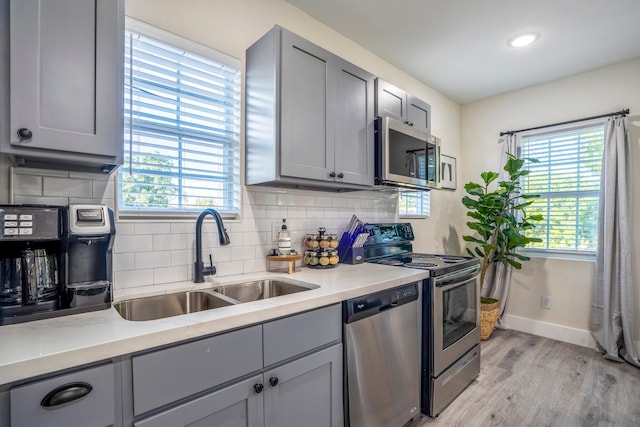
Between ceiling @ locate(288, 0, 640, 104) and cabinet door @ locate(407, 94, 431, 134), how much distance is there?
18.0 inches

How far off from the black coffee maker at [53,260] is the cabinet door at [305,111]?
0.88m

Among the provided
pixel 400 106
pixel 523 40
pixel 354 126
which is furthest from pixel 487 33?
pixel 354 126

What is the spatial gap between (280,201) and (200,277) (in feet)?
2.34

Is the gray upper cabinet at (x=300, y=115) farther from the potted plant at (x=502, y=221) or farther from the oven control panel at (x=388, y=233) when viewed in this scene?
the potted plant at (x=502, y=221)

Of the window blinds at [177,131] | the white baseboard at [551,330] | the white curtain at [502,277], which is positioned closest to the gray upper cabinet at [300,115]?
the window blinds at [177,131]

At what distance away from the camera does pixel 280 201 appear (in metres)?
2.08

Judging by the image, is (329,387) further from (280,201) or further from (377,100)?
(377,100)

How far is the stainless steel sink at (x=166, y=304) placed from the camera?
4.47ft

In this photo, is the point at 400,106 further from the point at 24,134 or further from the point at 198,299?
the point at 24,134

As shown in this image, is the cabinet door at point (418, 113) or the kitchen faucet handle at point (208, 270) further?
the cabinet door at point (418, 113)

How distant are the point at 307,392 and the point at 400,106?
2070mm

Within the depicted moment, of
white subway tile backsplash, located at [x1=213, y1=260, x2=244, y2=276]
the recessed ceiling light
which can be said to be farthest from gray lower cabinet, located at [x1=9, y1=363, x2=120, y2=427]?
the recessed ceiling light

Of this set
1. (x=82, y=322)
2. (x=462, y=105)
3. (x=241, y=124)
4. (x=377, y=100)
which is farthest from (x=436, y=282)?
(x=462, y=105)

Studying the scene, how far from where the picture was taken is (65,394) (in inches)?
31.4
